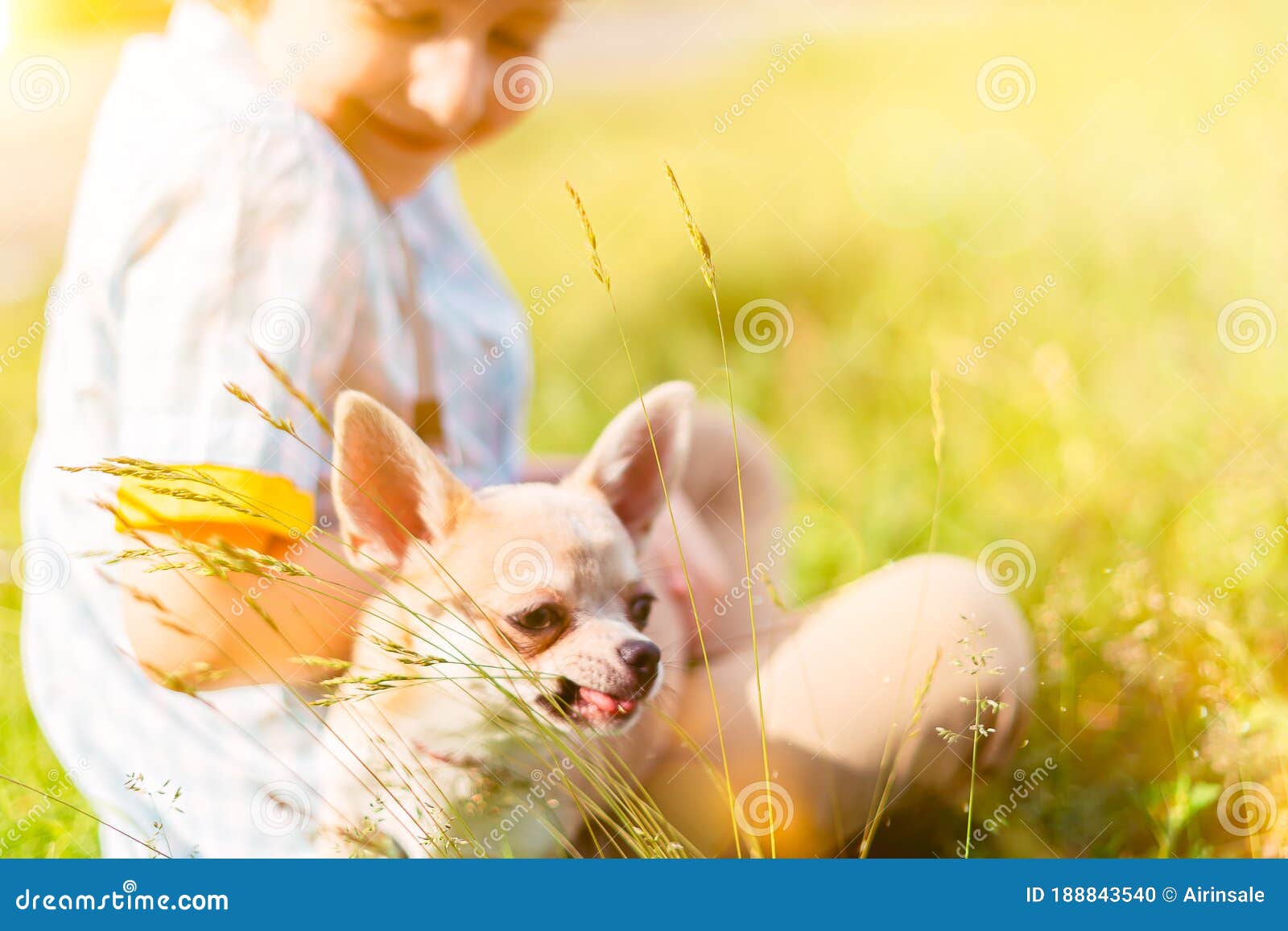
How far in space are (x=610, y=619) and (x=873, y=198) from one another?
0.76 meters

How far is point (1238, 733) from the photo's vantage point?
61.0 inches

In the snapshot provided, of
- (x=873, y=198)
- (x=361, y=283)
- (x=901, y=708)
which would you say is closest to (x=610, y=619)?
(x=901, y=708)

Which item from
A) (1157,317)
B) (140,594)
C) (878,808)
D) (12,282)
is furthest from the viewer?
(1157,317)

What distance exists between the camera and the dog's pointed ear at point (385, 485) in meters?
1.29

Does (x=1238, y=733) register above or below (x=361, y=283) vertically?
below

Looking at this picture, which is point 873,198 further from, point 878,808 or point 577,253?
point 878,808
